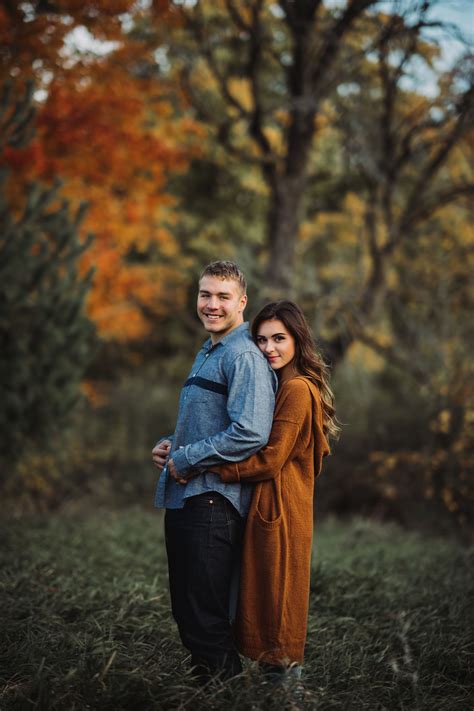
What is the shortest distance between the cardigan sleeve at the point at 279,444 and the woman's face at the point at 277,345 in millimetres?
177

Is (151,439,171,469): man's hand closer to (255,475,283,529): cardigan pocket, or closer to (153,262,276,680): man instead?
(153,262,276,680): man

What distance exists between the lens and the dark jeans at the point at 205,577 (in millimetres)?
2861

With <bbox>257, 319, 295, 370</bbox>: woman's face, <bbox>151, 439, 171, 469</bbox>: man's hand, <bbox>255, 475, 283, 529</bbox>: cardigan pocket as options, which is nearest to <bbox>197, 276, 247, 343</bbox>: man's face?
<bbox>257, 319, 295, 370</bbox>: woman's face

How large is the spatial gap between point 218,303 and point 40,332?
5.36 meters

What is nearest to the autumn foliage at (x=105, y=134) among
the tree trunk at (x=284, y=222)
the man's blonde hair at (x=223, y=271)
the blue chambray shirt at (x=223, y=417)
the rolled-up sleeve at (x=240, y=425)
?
the tree trunk at (x=284, y=222)

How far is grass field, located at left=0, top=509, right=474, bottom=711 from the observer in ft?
9.29

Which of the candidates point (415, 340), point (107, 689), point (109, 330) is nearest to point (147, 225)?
point (109, 330)

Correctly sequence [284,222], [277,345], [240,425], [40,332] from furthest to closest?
[284,222] → [40,332] → [277,345] → [240,425]

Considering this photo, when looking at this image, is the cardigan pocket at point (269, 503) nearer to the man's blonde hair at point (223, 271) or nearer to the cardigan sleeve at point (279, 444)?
the cardigan sleeve at point (279, 444)

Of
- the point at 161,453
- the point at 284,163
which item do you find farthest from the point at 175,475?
the point at 284,163

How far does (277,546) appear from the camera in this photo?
289 centimetres

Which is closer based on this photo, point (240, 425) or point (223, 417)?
point (240, 425)

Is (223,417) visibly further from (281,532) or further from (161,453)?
(281,532)

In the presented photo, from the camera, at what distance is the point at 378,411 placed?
34.7ft
